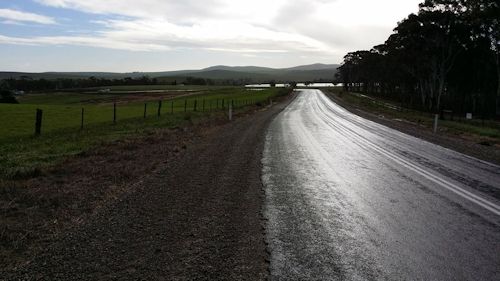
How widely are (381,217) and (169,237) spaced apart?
3084 millimetres

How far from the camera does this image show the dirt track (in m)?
4.82

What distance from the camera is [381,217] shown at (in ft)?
22.5

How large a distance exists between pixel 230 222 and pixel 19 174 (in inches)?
227

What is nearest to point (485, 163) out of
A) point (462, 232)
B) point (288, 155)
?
point (288, 155)

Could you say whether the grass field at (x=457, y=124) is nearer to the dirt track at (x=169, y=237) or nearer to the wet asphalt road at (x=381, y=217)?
the wet asphalt road at (x=381, y=217)

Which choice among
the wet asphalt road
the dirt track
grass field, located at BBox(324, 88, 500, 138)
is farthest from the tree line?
the dirt track

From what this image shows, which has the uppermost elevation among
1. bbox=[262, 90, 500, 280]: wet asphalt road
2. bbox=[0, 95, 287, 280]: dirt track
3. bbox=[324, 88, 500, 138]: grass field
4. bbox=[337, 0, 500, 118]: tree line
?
bbox=[337, 0, 500, 118]: tree line

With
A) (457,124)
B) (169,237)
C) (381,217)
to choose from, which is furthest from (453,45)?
(169,237)

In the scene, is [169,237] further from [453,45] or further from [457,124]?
[453,45]

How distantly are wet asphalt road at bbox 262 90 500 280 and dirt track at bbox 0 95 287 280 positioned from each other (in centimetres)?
35

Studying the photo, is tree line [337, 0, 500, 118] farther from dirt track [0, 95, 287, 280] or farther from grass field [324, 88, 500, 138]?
dirt track [0, 95, 287, 280]

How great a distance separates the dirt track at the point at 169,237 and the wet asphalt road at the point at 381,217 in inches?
13.9

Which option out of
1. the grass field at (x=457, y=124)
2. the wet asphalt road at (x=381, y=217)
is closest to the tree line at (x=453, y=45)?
the grass field at (x=457, y=124)

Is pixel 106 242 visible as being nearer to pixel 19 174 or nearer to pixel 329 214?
pixel 329 214
